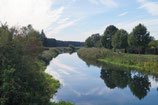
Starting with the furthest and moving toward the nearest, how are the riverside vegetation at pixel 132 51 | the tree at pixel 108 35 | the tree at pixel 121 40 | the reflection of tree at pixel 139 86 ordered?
the tree at pixel 108 35, the tree at pixel 121 40, the riverside vegetation at pixel 132 51, the reflection of tree at pixel 139 86

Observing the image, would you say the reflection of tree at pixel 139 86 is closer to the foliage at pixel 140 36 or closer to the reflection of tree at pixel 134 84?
the reflection of tree at pixel 134 84

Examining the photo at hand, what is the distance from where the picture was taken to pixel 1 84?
5.26m

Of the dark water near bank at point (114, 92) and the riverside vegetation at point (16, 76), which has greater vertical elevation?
the riverside vegetation at point (16, 76)

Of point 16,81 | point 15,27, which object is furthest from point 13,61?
point 15,27

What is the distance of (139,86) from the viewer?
1420 cm

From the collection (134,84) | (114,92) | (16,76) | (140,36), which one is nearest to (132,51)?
(140,36)

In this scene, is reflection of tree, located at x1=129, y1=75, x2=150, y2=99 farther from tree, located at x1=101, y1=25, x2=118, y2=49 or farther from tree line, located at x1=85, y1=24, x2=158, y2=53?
tree, located at x1=101, y1=25, x2=118, y2=49

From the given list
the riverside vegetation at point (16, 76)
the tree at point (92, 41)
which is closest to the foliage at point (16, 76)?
the riverside vegetation at point (16, 76)

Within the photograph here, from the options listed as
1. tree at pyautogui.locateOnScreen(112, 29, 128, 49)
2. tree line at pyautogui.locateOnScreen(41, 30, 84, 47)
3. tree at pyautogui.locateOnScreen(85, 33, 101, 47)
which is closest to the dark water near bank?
tree at pyautogui.locateOnScreen(112, 29, 128, 49)

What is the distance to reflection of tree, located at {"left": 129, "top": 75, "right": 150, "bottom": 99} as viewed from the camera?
487 inches

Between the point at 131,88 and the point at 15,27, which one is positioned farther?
the point at 131,88

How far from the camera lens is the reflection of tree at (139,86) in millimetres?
12378

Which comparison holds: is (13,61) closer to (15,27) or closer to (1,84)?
(1,84)

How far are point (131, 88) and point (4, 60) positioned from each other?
11.5m
